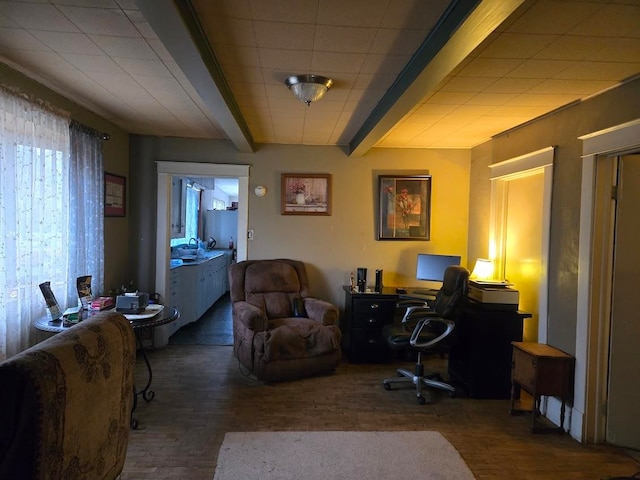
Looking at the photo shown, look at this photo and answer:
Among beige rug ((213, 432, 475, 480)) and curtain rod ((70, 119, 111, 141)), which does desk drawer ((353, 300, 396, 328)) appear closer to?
beige rug ((213, 432, 475, 480))

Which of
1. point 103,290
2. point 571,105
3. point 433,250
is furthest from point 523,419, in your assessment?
point 103,290

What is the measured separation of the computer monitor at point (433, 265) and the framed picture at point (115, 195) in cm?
326

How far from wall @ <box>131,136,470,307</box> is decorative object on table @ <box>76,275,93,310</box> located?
178 centimetres

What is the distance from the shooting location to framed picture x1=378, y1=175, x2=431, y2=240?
4.32 metres

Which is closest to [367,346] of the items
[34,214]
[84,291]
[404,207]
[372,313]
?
[372,313]

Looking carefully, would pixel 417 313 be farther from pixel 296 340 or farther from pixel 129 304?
pixel 129 304

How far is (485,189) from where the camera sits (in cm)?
399

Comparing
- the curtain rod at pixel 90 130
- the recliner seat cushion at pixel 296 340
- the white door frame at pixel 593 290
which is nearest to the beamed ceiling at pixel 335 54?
the curtain rod at pixel 90 130

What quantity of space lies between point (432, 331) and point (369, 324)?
73 centimetres

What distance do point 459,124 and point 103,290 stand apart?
363 cm

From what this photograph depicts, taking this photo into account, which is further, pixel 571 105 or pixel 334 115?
pixel 334 115

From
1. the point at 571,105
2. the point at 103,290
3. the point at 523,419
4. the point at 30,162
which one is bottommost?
the point at 523,419

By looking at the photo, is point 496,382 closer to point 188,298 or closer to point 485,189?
point 485,189

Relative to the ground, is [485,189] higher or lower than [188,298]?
higher
